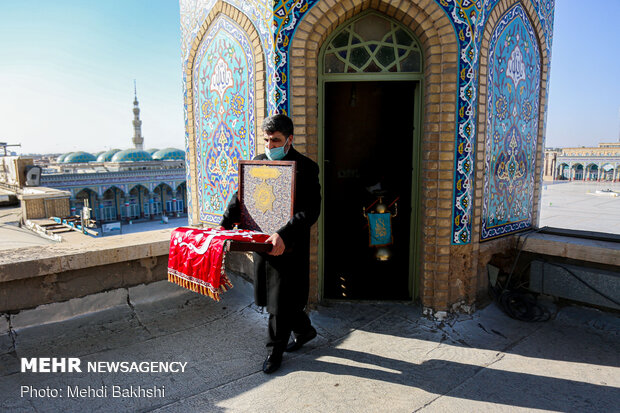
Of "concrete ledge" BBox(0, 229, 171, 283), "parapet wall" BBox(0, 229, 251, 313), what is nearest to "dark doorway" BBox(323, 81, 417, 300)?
"parapet wall" BBox(0, 229, 251, 313)

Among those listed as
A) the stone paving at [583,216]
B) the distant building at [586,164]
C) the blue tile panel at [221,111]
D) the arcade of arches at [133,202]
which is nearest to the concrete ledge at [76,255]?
the blue tile panel at [221,111]

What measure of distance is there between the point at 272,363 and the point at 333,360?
0.44 metres

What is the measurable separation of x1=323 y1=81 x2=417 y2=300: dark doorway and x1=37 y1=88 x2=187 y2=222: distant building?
29.5 meters

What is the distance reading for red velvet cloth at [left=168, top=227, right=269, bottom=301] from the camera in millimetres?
2398

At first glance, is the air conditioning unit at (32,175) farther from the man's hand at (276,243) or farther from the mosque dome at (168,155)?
the mosque dome at (168,155)

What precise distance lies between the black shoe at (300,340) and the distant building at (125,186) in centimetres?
3086

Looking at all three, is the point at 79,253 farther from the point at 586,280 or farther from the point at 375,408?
the point at 586,280

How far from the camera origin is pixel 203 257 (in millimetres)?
2471

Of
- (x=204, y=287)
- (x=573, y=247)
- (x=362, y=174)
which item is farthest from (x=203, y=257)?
(x=573, y=247)

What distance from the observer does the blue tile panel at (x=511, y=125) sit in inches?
140

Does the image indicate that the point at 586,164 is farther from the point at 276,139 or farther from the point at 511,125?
the point at 276,139

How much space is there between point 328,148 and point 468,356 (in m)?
2.72

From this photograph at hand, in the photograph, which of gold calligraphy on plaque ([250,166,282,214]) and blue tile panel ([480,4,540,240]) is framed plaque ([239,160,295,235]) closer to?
gold calligraphy on plaque ([250,166,282,214])

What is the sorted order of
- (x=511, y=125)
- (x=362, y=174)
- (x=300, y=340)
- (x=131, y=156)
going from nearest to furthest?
(x=300, y=340) → (x=511, y=125) → (x=362, y=174) → (x=131, y=156)
